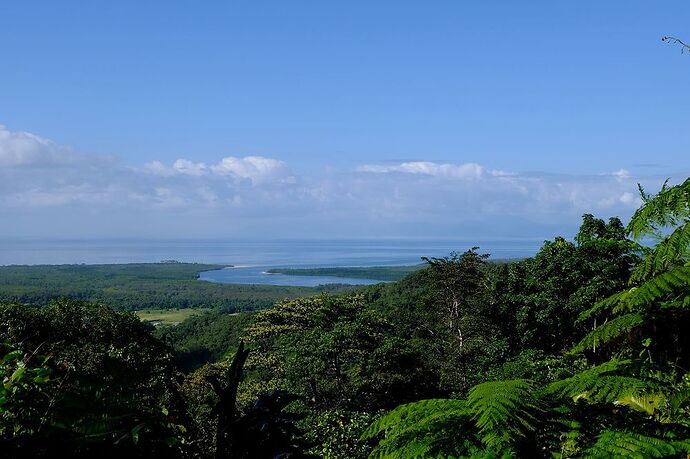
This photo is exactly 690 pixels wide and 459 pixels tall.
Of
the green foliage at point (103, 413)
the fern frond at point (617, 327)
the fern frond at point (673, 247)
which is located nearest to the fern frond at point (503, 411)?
the fern frond at point (617, 327)

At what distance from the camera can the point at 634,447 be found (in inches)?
79.4

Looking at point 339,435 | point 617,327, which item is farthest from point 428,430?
point 339,435

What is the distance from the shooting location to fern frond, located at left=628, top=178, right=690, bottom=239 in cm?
297

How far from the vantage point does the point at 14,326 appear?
55.1 feet

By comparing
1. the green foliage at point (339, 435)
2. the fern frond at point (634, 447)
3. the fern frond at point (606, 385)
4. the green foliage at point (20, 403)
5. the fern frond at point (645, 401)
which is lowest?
the green foliage at point (339, 435)

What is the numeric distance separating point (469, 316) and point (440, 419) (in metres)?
23.4

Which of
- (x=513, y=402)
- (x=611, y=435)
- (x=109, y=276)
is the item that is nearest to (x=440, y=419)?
(x=513, y=402)

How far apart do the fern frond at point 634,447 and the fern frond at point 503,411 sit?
0.26 meters

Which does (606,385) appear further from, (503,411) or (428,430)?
(428,430)

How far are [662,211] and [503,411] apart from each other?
1637 mm

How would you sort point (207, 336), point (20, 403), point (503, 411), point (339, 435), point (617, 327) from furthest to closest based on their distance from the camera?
point (207, 336), point (339, 435), point (617, 327), point (503, 411), point (20, 403)

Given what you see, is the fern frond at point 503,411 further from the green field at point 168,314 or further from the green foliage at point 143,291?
the green foliage at point 143,291

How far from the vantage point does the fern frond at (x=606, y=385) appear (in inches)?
95.9

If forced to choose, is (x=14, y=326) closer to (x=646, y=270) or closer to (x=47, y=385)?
(x=47, y=385)
